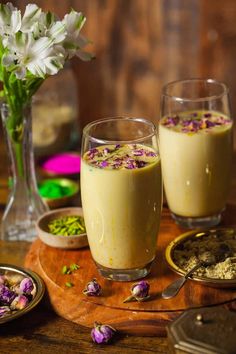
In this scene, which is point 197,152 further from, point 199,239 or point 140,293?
point 140,293

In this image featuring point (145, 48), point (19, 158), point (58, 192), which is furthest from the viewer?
point (145, 48)


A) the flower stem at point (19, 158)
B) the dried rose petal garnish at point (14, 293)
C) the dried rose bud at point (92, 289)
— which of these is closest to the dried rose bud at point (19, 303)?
the dried rose petal garnish at point (14, 293)

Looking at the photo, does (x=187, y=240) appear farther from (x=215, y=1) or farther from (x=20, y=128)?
(x=215, y=1)

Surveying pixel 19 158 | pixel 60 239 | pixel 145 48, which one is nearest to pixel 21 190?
pixel 19 158

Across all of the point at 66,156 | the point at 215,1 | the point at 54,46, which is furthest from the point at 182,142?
the point at 215,1

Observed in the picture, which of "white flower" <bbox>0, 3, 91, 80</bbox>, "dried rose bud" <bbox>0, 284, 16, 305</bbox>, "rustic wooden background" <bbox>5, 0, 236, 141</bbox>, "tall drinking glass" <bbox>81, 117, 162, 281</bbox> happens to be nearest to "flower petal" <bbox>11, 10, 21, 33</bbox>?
"white flower" <bbox>0, 3, 91, 80</bbox>

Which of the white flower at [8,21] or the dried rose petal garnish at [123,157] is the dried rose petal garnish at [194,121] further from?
the white flower at [8,21]
